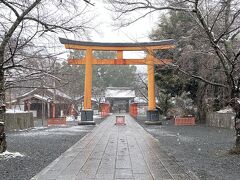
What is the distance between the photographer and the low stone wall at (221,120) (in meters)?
22.9

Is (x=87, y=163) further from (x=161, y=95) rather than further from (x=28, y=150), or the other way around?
(x=161, y=95)

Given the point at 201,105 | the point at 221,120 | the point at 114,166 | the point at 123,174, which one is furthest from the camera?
the point at 201,105

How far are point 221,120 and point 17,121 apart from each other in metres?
13.6

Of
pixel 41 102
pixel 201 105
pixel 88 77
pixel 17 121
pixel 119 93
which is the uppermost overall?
pixel 119 93

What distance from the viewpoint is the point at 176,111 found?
112 feet

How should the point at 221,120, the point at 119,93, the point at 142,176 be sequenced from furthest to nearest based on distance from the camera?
Result: the point at 119,93
the point at 221,120
the point at 142,176

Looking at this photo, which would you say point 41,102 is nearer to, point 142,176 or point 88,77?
point 88,77

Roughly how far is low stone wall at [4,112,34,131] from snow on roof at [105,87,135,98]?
128 feet

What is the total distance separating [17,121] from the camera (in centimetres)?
2308

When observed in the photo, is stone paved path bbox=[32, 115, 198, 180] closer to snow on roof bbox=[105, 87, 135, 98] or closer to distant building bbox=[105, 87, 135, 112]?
distant building bbox=[105, 87, 135, 112]

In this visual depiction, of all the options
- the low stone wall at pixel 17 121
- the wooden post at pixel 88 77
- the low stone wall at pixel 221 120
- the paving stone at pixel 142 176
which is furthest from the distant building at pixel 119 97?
the paving stone at pixel 142 176

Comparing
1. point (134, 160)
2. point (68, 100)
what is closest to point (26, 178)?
point (134, 160)

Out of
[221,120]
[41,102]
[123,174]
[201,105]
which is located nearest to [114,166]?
[123,174]

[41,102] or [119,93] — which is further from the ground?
[119,93]
